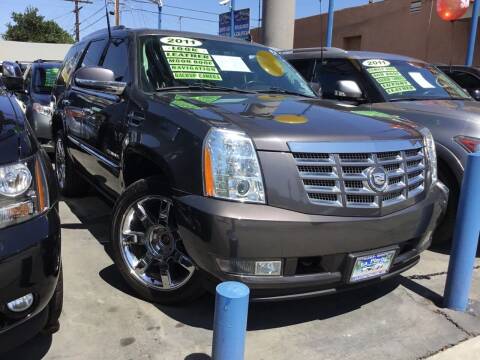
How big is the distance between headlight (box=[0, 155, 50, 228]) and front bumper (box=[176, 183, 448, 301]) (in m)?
0.76

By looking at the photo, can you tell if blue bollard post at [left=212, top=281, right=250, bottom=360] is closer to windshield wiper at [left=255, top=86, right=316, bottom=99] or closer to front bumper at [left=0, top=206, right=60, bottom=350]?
front bumper at [left=0, top=206, right=60, bottom=350]

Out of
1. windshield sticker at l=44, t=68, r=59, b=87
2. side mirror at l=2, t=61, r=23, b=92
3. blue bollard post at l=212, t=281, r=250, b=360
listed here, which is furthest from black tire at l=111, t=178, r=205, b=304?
windshield sticker at l=44, t=68, r=59, b=87

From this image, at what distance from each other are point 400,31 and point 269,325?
779 inches

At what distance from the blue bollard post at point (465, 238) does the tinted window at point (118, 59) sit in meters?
2.59

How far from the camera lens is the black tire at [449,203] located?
14.2ft

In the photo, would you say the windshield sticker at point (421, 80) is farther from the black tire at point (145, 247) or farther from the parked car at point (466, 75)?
the black tire at point (145, 247)

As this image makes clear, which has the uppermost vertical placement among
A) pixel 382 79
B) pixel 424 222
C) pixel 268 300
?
pixel 382 79

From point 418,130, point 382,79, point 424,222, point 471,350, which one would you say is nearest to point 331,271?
point 424,222

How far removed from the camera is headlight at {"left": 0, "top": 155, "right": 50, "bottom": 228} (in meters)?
2.11

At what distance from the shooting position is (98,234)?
4.56 meters

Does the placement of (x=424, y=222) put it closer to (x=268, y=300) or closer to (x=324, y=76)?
(x=268, y=300)

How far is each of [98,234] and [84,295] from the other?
1268 millimetres

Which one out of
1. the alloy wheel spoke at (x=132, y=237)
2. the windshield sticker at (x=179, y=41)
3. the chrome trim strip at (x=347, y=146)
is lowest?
the alloy wheel spoke at (x=132, y=237)

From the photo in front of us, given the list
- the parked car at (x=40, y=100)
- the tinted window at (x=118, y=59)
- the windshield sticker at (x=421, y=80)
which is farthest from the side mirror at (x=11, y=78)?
the windshield sticker at (x=421, y=80)
